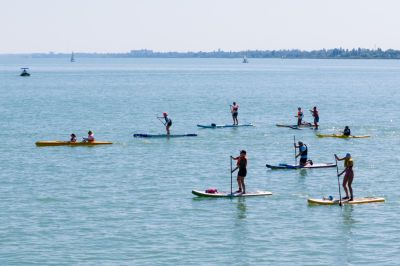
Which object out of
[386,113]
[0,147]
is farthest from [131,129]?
[386,113]

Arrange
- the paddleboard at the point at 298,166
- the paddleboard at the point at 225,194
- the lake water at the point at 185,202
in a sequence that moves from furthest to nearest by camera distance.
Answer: the paddleboard at the point at 298,166, the paddleboard at the point at 225,194, the lake water at the point at 185,202

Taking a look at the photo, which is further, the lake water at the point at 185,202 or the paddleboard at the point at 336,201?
the paddleboard at the point at 336,201

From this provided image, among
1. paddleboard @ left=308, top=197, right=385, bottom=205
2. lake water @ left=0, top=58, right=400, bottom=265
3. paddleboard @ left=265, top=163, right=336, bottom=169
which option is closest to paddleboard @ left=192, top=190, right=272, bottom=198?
lake water @ left=0, top=58, right=400, bottom=265

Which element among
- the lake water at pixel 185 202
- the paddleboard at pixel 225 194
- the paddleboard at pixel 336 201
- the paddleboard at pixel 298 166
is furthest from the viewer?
the paddleboard at pixel 298 166

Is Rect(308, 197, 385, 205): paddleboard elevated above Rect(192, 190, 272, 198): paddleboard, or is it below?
below

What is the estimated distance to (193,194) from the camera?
39.0 m

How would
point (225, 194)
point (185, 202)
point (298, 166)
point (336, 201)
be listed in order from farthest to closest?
point (298, 166), point (225, 194), point (185, 202), point (336, 201)

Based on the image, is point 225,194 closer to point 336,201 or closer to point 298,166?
point 336,201

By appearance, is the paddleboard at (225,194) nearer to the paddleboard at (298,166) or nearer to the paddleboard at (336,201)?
the paddleboard at (336,201)

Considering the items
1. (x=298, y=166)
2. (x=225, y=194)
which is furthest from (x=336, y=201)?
(x=298, y=166)

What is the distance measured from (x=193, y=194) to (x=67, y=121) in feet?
149

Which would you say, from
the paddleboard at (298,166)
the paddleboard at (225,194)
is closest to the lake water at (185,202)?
the paddleboard at (225,194)

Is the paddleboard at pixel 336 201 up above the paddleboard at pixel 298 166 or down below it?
below

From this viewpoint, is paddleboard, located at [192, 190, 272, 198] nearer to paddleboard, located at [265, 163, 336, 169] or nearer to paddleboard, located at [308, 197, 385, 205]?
paddleboard, located at [308, 197, 385, 205]
